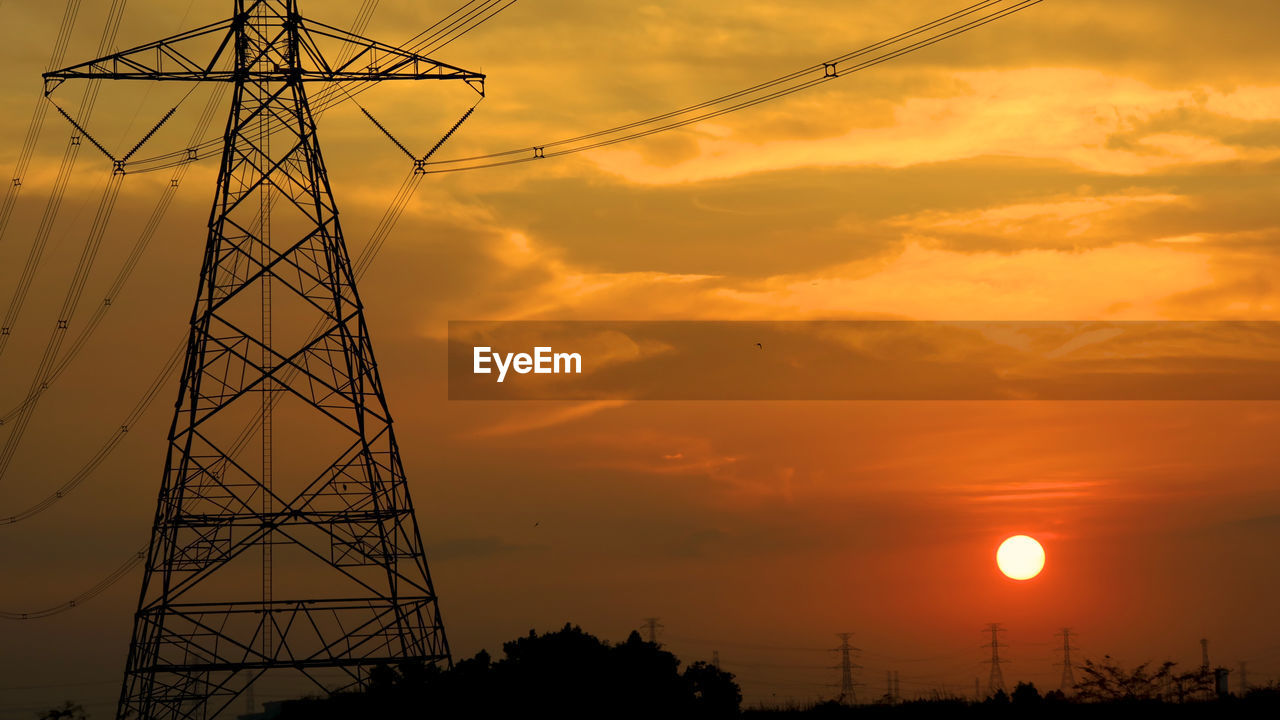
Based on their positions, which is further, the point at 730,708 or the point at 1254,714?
the point at 730,708

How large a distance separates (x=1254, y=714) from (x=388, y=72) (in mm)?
36577

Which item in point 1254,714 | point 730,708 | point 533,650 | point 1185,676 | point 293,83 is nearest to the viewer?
point 1254,714

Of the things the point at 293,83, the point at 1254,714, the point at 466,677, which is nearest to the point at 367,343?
the point at 293,83

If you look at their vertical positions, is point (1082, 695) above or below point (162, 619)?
below

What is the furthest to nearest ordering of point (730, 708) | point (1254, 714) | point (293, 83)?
point (730, 708), point (293, 83), point (1254, 714)

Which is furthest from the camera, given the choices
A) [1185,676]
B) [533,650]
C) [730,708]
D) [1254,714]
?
[533,650]

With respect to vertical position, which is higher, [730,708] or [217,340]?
[217,340]

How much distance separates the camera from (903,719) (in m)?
50.8

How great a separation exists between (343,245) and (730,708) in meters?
23.9

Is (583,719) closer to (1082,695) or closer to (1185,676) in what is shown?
(1082,695)

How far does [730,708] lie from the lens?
194 ft


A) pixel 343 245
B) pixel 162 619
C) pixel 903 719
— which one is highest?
pixel 343 245

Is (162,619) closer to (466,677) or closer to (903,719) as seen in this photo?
(466,677)

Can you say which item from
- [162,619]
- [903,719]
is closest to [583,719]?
[903,719]
